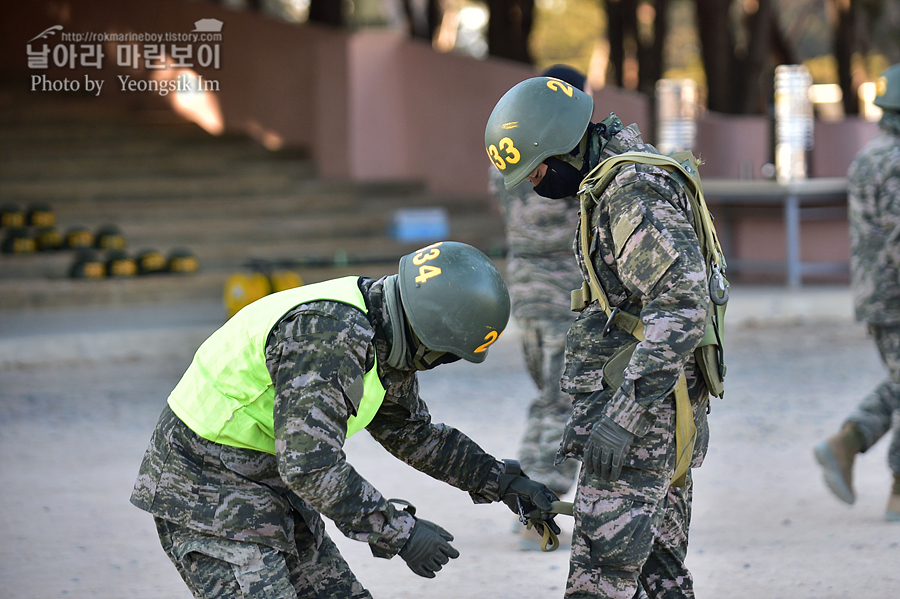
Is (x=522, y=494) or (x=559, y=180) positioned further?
(x=559, y=180)

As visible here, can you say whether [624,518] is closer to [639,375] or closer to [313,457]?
[639,375]

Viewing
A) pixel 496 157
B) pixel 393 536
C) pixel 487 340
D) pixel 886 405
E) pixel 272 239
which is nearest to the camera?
pixel 393 536

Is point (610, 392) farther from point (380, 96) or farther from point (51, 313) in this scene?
point (380, 96)

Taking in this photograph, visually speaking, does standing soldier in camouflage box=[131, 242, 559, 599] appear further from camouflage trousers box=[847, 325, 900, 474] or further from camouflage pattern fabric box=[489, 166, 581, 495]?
camouflage trousers box=[847, 325, 900, 474]

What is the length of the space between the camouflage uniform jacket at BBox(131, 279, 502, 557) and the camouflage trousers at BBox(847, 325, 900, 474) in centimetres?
270

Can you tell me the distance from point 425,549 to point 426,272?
28.7 inches

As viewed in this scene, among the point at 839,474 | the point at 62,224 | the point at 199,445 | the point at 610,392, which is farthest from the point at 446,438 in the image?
the point at 62,224

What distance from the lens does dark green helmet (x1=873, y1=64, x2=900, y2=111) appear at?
205 inches

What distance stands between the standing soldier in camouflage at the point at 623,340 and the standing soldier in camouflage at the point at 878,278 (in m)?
2.18

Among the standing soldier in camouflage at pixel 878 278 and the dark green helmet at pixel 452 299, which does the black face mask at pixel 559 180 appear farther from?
the standing soldier in camouflage at pixel 878 278

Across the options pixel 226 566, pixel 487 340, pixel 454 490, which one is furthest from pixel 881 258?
pixel 226 566

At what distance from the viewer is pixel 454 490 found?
5891 millimetres

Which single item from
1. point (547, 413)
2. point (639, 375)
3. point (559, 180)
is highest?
point (559, 180)

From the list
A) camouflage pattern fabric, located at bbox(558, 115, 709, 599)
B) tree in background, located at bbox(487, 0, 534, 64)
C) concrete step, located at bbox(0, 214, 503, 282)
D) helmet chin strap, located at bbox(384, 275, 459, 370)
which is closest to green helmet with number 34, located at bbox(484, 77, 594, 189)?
camouflage pattern fabric, located at bbox(558, 115, 709, 599)
